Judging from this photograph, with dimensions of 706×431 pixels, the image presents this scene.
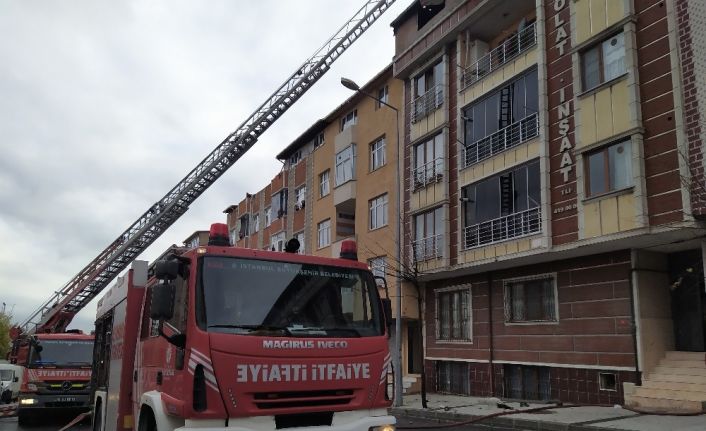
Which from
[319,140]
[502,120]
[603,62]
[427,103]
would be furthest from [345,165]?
[603,62]

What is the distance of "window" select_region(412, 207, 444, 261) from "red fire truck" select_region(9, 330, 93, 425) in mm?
12177

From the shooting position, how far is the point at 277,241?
1574 inches

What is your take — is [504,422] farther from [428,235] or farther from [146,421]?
[146,421]

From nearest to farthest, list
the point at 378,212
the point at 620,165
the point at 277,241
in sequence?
1. the point at 620,165
2. the point at 378,212
3. the point at 277,241

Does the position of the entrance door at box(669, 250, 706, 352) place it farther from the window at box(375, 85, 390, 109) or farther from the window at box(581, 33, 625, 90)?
the window at box(375, 85, 390, 109)

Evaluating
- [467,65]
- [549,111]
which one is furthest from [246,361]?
[467,65]

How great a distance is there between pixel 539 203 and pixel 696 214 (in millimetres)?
5099

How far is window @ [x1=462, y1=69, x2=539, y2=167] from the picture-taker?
19.6 m

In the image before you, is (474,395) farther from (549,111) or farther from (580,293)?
(549,111)

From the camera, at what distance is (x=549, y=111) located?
1866 centimetres

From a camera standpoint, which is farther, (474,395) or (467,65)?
(467,65)

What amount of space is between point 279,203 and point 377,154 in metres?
13.3

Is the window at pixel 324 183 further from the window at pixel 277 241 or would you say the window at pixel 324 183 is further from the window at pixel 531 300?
the window at pixel 531 300

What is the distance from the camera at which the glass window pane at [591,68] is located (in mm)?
17266
